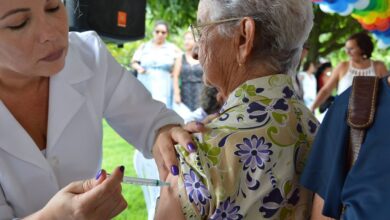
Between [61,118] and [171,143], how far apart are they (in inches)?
12.5

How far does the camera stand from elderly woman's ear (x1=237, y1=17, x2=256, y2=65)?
1366 mm

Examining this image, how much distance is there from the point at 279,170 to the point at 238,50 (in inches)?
14.2

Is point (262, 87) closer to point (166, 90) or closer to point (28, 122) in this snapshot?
point (28, 122)

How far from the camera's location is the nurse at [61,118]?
3.64 feet

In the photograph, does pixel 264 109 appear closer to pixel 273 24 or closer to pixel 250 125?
pixel 250 125

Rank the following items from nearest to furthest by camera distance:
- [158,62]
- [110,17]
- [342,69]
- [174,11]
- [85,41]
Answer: [85,41] < [110,17] < [342,69] < [158,62] < [174,11]

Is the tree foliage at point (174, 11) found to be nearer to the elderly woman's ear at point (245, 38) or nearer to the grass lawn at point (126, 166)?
the grass lawn at point (126, 166)

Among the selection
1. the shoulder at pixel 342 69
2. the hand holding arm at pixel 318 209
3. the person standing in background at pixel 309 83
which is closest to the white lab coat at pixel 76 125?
the hand holding arm at pixel 318 209

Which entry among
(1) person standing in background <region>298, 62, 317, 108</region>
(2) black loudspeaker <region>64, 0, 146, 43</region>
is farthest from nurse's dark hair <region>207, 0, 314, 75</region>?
(1) person standing in background <region>298, 62, 317, 108</region>

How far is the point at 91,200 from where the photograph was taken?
103cm

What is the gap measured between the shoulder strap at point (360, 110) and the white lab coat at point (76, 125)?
645 mm

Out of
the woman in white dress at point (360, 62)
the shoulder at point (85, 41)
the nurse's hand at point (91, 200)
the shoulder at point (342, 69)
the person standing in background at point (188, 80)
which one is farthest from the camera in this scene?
the person standing in background at point (188, 80)

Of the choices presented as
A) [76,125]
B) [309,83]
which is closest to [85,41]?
[76,125]

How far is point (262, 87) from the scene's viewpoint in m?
1.38
